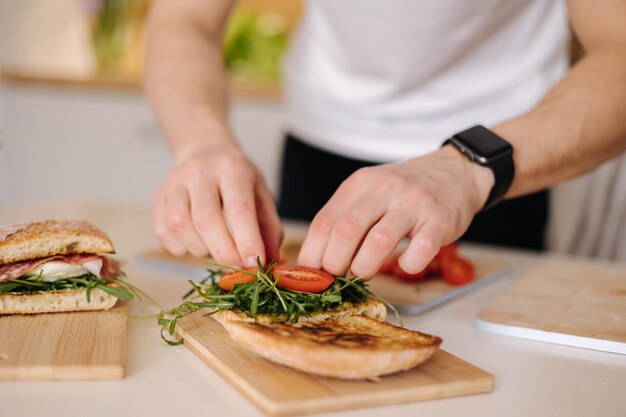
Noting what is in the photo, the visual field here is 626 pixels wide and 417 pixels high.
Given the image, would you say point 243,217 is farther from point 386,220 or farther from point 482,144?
point 482,144

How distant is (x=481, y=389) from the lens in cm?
100

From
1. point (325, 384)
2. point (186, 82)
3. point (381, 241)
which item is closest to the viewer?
point (325, 384)

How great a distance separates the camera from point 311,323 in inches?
43.9

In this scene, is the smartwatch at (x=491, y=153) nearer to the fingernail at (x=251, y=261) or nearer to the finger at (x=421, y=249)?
the finger at (x=421, y=249)

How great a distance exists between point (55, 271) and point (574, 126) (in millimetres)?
968

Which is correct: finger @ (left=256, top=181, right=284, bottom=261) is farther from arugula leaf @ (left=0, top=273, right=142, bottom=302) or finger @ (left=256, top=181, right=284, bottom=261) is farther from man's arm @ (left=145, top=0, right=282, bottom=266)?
arugula leaf @ (left=0, top=273, right=142, bottom=302)

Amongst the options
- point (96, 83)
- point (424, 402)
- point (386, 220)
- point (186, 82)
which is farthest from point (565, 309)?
point (96, 83)

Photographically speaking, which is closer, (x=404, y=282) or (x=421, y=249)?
(x=421, y=249)

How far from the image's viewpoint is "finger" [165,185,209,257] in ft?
4.54

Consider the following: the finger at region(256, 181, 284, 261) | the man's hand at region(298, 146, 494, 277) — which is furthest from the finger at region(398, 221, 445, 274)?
the finger at region(256, 181, 284, 261)

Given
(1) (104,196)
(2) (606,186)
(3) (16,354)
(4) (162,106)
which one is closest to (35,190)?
(1) (104,196)

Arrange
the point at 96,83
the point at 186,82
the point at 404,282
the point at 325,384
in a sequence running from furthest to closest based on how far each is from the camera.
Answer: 1. the point at 96,83
2. the point at 186,82
3. the point at 404,282
4. the point at 325,384

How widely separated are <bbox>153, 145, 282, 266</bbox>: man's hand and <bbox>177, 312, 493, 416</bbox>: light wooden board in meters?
0.28

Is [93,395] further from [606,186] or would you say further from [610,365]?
[606,186]
